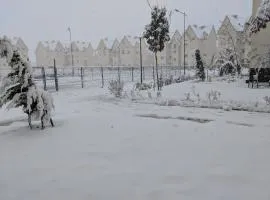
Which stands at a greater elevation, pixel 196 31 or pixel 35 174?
pixel 196 31

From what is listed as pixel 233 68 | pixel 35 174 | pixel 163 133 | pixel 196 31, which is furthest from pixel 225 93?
pixel 196 31

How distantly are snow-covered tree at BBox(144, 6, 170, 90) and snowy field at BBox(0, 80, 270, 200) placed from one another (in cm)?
818

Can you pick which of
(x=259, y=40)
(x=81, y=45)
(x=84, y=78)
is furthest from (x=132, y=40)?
(x=259, y=40)

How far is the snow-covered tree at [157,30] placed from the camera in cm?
1512

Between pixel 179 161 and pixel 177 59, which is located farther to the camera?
pixel 177 59

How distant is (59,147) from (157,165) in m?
1.76

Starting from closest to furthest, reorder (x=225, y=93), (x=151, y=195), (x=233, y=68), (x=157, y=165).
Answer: (x=151, y=195) → (x=157, y=165) → (x=225, y=93) → (x=233, y=68)

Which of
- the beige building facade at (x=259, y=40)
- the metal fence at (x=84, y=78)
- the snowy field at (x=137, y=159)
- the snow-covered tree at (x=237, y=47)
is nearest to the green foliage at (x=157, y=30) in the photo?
the metal fence at (x=84, y=78)

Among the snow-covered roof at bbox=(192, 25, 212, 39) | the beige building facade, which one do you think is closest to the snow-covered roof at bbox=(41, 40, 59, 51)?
the snow-covered roof at bbox=(192, 25, 212, 39)

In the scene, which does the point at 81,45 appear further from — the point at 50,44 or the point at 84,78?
the point at 84,78

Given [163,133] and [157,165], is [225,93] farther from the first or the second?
[157,165]

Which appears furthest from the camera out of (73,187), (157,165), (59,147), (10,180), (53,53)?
(53,53)

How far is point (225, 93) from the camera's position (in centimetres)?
1271

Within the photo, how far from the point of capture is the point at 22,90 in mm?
6707
